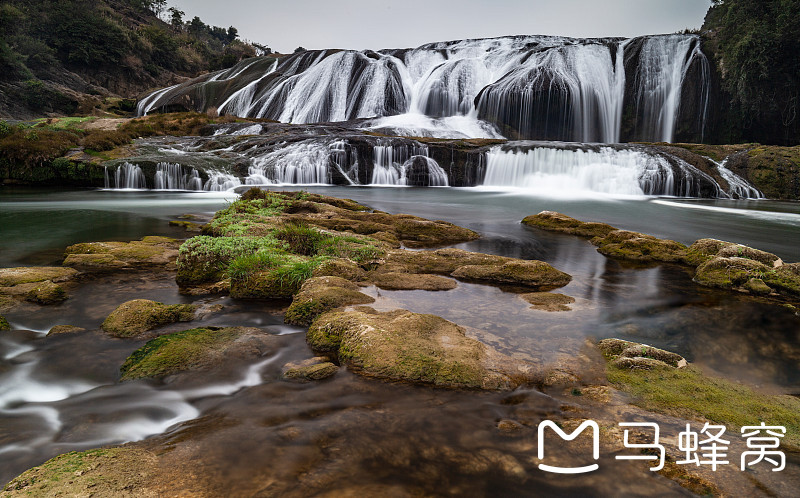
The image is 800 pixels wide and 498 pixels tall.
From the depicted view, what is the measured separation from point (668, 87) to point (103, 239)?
111ft

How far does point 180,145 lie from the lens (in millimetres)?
22094

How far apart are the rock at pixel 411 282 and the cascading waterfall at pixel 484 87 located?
2341cm

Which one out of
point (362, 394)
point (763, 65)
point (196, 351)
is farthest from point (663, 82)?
point (196, 351)

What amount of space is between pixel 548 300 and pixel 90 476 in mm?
4389

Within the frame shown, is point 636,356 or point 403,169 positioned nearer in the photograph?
point 636,356

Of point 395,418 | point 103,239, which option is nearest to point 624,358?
point 395,418

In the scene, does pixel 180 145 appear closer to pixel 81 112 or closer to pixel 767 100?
pixel 81 112

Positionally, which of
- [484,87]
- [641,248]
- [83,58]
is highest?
[83,58]

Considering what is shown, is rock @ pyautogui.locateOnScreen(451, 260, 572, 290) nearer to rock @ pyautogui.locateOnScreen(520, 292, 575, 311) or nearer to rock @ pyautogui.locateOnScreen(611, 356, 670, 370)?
rock @ pyautogui.locateOnScreen(520, 292, 575, 311)

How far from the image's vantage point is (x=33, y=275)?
207 inches

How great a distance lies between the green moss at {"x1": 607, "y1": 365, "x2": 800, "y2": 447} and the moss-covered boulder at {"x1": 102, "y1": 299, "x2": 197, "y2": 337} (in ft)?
13.3

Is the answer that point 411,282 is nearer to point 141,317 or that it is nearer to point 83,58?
point 141,317

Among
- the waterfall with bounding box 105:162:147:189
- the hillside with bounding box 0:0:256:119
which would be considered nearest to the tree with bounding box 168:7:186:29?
the hillside with bounding box 0:0:256:119

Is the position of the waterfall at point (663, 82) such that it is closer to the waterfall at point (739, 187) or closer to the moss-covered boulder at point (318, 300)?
the waterfall at point (739, 187)
